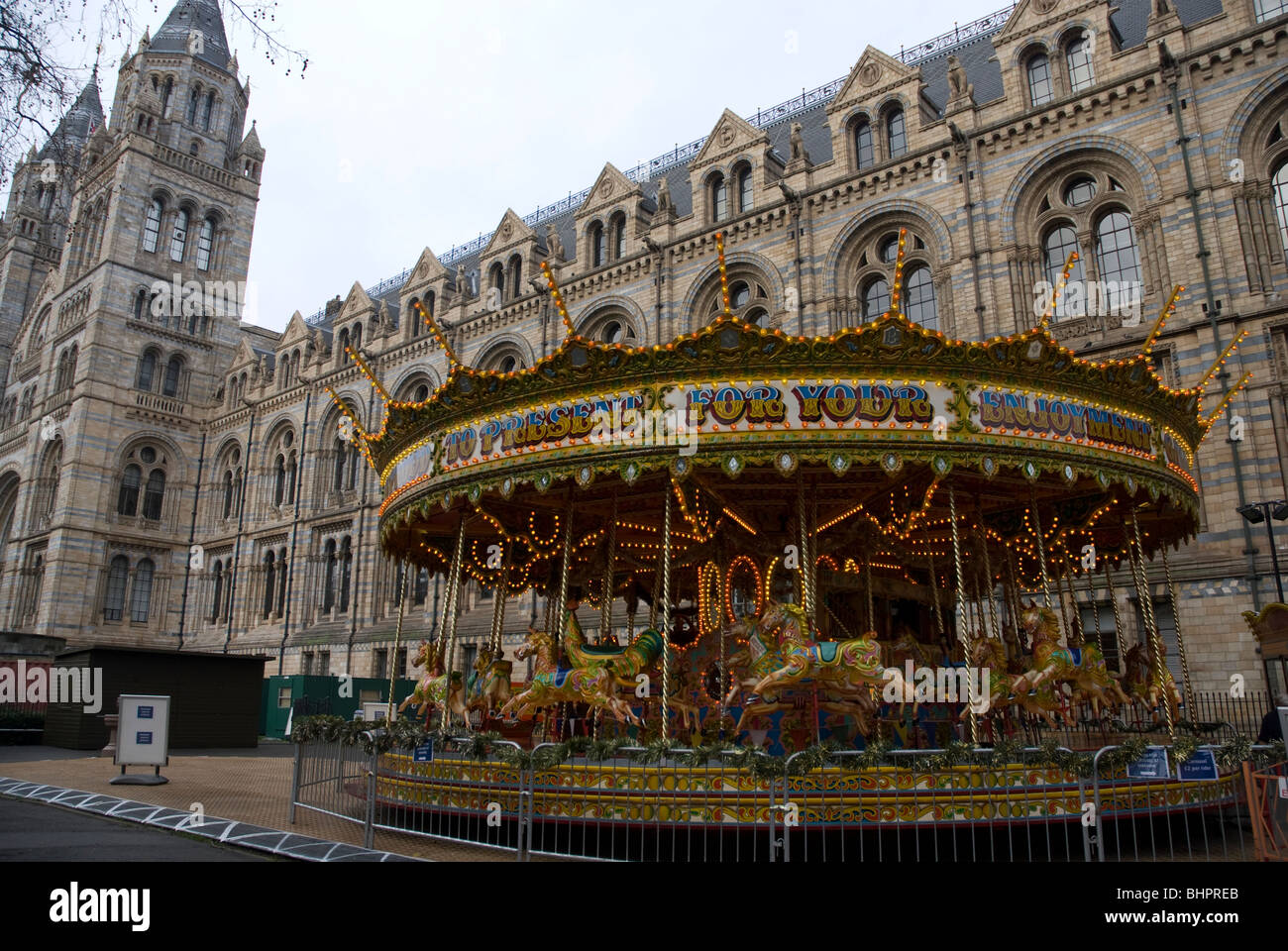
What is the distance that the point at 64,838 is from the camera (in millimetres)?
10086

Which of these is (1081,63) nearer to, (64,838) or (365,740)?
(365,740)

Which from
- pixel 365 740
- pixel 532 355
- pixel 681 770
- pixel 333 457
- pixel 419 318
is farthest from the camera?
pixel 333 457

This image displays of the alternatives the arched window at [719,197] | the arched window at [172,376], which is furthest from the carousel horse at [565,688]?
the arched window at [172,376]

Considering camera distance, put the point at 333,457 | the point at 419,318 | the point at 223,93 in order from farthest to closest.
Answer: the point at 223,93
the point at 333,457
the point at 419,318

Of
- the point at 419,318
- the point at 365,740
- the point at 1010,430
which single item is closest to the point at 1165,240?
the point at 1010,430

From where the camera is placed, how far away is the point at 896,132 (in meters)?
27.4

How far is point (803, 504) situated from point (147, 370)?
5074 cm

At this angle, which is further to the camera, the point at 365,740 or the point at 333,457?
the point at 333,457

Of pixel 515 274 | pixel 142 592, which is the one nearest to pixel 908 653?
pixel 515 274

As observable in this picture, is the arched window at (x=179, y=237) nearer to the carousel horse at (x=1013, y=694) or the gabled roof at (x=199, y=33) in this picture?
the gabled roof at (x=199, y=33)

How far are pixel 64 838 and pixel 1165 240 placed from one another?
80.3 ft

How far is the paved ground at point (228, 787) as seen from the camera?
10.2m

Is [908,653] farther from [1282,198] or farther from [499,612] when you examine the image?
[1282,198]
